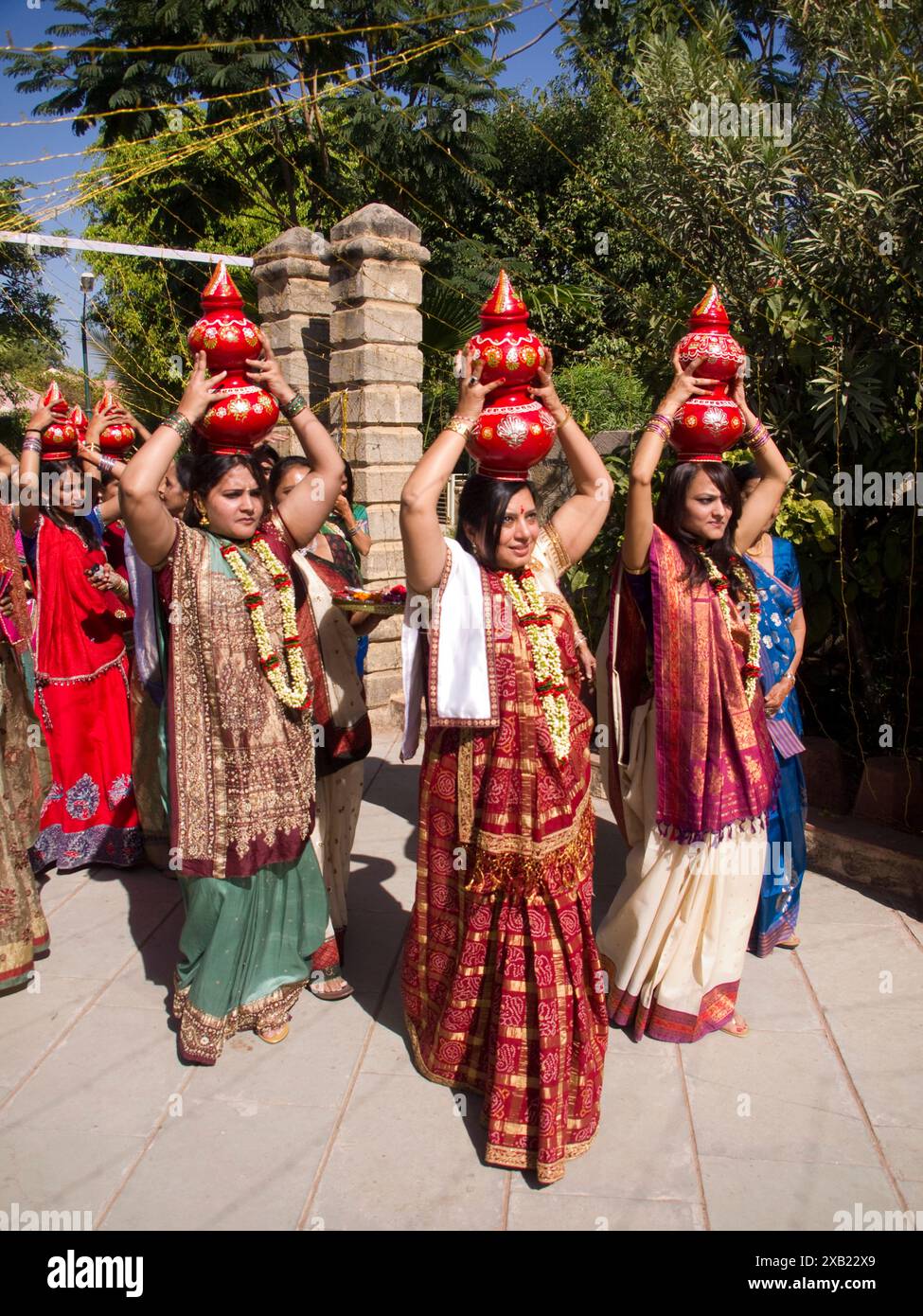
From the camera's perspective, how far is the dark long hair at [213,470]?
3.28 m

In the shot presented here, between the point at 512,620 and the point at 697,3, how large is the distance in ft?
57.8

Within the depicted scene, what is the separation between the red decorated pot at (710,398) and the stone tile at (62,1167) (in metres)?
2.88

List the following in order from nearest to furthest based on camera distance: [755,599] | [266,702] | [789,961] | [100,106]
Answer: [266,702]
[755,599]
[789,961]
[100,106]

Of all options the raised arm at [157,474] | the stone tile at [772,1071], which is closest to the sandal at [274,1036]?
the stone tile at [772,1071]

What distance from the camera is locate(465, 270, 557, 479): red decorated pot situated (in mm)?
2846

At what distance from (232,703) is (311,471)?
2.96 ft

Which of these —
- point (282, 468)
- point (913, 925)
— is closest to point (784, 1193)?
point (913, 925)

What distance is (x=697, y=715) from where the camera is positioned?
344 cm

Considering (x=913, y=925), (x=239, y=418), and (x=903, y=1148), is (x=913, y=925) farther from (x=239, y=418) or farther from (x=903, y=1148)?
(x=239, y=418)

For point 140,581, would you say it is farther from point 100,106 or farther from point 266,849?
point 100,106

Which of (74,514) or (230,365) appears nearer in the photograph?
(230,365)

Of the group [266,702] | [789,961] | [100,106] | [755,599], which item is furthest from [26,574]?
[100,106]

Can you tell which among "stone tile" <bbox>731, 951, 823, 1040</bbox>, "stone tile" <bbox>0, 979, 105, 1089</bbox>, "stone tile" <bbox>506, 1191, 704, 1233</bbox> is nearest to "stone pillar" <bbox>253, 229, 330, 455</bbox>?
"stone tile" <bbox>0, 979, 105, 1089</bbox>

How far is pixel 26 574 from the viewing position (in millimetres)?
5363
